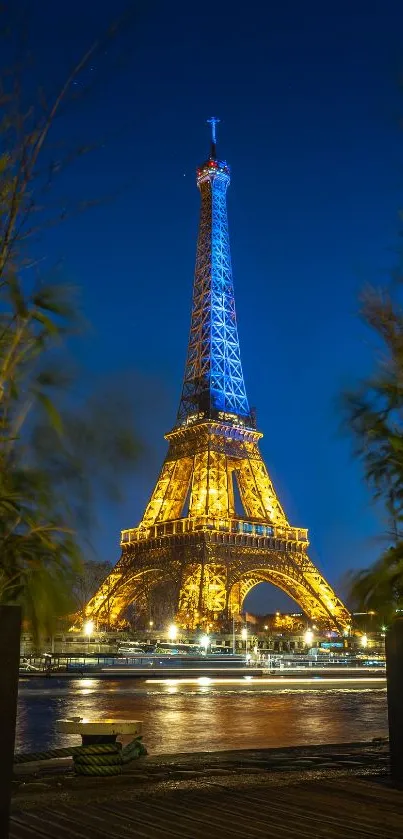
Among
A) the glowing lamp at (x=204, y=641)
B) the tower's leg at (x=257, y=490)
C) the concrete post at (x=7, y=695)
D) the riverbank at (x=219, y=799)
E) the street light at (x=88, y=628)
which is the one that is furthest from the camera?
the tower's leg at (x=257, y=490)

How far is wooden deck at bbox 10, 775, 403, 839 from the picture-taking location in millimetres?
5953

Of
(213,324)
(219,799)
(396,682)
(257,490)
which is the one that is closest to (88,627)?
(257,490)

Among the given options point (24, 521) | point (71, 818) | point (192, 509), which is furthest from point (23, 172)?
point (192, 509)

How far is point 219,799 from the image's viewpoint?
24.2ft

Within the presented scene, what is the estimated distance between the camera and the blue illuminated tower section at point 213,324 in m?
70.6

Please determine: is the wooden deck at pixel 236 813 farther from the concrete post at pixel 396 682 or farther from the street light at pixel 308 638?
the street light at pixel 308 638

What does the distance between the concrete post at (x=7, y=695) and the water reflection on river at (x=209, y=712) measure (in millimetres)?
6561

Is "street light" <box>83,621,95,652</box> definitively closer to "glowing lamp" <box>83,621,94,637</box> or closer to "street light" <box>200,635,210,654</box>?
"glowing lamp" <box>83,621,94,637</box>

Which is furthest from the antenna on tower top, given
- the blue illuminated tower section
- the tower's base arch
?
the tower's base arch

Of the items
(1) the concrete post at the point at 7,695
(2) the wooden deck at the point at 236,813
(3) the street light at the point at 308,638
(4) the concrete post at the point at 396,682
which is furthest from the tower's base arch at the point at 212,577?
(1) the concrete post at the point at 7,695

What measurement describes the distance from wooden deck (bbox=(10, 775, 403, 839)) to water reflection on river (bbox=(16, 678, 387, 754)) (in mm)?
3790

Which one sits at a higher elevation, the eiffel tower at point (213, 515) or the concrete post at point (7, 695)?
the eiffel tower at point (213, 515)

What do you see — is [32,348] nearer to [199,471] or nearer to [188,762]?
[188,762]

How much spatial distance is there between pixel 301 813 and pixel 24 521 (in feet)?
12.1
